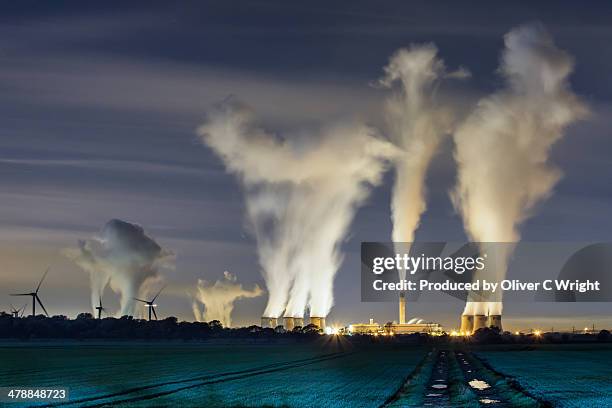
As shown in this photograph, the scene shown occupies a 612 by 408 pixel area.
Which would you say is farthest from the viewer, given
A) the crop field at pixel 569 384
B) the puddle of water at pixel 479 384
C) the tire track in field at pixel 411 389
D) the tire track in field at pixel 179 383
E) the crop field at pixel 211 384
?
the puddle of water at pixel 479 384

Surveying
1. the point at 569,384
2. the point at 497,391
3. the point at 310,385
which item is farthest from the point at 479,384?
the point at 310,385

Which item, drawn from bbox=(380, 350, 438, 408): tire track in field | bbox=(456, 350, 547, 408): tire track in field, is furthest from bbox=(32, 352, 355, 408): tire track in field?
bbox=(456, 350, 547, 408): tire track in field

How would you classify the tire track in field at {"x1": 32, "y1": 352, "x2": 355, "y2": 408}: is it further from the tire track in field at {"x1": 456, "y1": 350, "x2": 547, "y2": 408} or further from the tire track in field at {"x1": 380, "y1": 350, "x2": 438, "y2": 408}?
the tire track in field at {"x1": 456, "y1": 350, "x2": 547, "y2": 408}

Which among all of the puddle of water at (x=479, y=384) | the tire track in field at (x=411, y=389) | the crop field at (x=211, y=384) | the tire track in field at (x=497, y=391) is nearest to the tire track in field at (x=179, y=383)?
the crop field at (x=211, y=384)

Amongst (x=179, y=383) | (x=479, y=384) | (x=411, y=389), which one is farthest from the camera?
(x=479, y=384)

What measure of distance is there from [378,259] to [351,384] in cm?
10277

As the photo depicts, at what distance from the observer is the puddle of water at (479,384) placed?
3633 inches

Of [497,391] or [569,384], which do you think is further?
[569,384]

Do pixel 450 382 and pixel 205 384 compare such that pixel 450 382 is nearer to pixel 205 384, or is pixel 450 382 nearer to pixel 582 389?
pixel 582 389

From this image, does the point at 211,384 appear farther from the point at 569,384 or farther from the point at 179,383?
the point at 569,384

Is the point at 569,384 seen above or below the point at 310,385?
above

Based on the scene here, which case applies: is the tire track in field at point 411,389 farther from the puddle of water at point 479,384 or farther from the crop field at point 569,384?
the crop field at point 569,384

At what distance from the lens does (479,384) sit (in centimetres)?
9731

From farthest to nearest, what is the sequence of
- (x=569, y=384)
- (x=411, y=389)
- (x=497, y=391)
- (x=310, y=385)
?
(x=569, y=384), (x=310, y=385), (x=411, y=389), (x=497, y=391)
